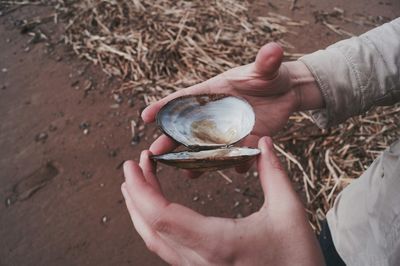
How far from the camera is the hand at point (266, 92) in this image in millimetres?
1663

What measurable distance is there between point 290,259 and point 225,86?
93 centimetres

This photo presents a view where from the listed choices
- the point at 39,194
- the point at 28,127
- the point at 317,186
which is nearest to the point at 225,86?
the point at 317,186

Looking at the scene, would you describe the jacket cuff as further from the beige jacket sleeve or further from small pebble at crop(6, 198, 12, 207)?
small pebble at crop(6, 198, 12, 207)

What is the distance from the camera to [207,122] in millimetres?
1856

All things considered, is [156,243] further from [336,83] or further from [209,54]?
[209,54]

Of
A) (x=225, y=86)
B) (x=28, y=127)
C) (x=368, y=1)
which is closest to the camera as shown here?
(x=225, y=86)

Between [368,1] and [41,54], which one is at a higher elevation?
[368,1]

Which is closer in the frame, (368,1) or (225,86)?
(225,86)

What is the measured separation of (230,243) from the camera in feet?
3.51

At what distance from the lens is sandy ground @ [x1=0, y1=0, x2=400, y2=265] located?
234cm

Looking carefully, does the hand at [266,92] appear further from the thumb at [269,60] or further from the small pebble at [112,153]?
the small pebble at [112,153]

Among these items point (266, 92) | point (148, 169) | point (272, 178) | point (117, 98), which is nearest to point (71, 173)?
point (117, 98)

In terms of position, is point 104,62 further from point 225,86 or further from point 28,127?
point 225,86

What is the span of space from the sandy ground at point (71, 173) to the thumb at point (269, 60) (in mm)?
1202
